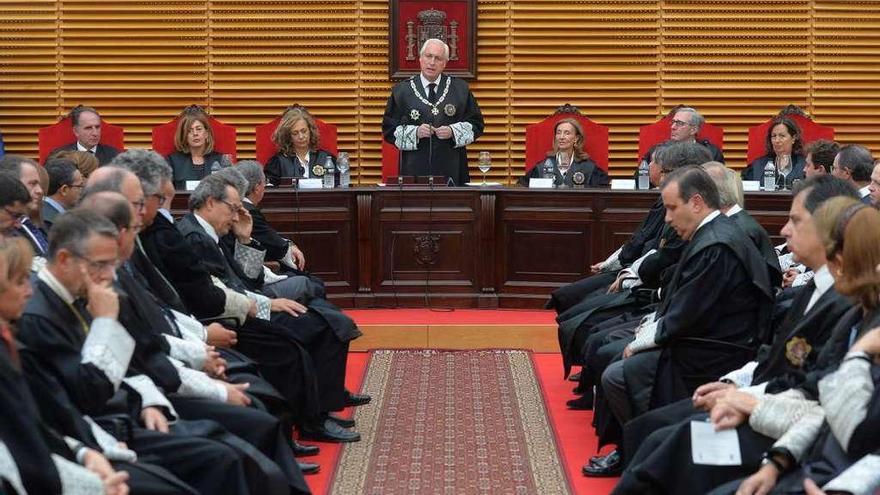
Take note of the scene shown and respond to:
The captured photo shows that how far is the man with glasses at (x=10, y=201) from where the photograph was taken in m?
5.32

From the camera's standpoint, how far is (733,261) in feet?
17.9

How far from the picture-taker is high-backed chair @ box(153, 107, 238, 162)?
1035 cm

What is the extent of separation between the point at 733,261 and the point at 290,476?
193 cm

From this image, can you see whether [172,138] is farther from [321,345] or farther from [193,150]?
[321,345]

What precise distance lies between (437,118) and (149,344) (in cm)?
565

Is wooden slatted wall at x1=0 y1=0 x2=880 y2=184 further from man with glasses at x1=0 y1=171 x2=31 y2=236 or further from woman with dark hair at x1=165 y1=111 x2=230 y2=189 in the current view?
man with glasses at x1=0 y1=171 x2=31 y2=236

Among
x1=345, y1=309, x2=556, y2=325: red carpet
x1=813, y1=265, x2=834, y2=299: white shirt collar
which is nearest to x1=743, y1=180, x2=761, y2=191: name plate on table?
x1=345, y1=309, x2=556, y2=325: red carpet

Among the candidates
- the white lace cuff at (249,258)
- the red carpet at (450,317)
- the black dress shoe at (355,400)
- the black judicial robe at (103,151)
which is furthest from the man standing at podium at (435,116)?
the white lace cuff at (249,258)

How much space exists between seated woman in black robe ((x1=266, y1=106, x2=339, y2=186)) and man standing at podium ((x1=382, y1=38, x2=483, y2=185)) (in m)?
0.53

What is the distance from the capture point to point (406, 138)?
994 centimetres

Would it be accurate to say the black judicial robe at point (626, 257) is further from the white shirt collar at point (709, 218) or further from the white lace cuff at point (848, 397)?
the white lace cuff at point (848, 397)

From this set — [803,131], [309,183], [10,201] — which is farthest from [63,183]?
[803,131]

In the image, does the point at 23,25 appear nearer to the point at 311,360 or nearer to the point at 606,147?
the point at 606,147

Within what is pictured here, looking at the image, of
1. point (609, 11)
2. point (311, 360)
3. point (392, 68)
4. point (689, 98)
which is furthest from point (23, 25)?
point (311, 360)
